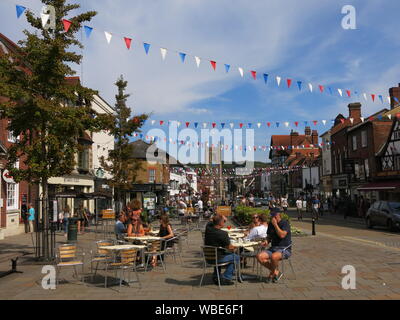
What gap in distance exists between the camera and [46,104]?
1191 cm

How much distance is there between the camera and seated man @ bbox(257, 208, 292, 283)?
8188 mm

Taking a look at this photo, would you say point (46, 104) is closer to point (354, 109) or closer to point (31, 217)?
point (31, 217)

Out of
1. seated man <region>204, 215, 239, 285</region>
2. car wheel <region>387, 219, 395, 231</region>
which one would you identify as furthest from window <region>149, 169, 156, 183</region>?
seated man <region>204, 215, 239, 285</region>

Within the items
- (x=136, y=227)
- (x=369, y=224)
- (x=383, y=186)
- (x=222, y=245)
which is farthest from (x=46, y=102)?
(x=383, y=186)

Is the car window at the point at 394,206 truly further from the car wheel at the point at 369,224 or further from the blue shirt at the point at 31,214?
the blue shirt at the point at 31,214

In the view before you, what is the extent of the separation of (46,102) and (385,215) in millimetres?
17461

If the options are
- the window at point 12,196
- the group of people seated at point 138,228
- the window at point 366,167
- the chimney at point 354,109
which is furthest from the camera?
the chimney at point 354,109

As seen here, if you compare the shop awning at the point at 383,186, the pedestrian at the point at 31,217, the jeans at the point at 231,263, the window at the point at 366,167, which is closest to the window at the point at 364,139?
the window at the point at 366,167

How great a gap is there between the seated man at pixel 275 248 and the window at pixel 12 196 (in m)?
16.5

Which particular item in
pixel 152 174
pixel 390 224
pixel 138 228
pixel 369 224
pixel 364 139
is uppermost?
pixel 364 139

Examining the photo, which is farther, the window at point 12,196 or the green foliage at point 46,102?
the window at point 12,196

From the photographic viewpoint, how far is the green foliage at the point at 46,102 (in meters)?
12.0
